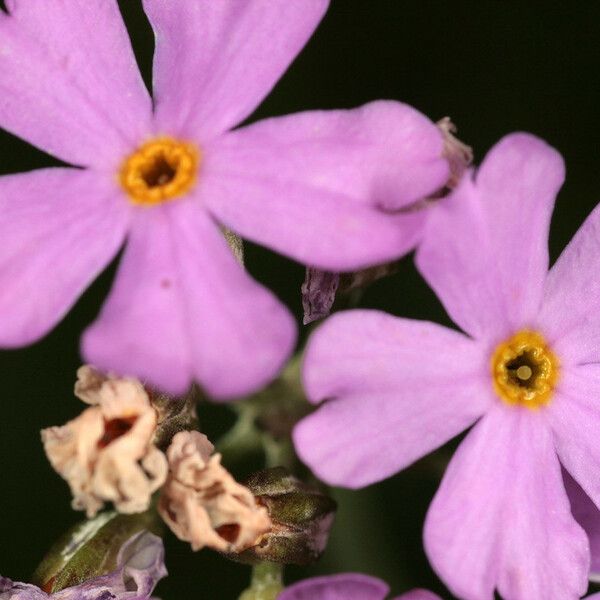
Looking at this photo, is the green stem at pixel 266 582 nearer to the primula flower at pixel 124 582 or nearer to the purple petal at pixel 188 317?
the primula flower at pixel 124 582

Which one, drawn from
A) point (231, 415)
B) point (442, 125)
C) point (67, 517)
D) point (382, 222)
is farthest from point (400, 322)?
point (67, 517)

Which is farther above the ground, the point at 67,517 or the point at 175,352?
the point at 175,352

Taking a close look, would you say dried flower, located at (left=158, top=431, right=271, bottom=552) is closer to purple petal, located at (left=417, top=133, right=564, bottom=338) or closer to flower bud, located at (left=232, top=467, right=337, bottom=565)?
flower bud, located at (left=232, top=467, right=337, bottom=565)

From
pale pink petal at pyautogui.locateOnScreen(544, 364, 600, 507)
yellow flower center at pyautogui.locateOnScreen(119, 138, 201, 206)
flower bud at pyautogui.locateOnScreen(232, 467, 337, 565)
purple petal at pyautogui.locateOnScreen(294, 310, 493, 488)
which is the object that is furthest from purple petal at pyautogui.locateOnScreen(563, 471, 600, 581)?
yellow flower center at pyautogui.locateOnScreen(119, 138, 201, 206)

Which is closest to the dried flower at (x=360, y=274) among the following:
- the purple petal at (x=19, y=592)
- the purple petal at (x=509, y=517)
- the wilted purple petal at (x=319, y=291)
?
the wilted purple petal at (x=319, y=291)

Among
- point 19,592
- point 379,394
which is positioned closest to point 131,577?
point 19,592

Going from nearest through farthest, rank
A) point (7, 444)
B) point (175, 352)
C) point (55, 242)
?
point (175, 352) < point (55, 242) < point (7, 444)

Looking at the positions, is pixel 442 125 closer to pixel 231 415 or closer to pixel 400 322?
pixel 400 322
